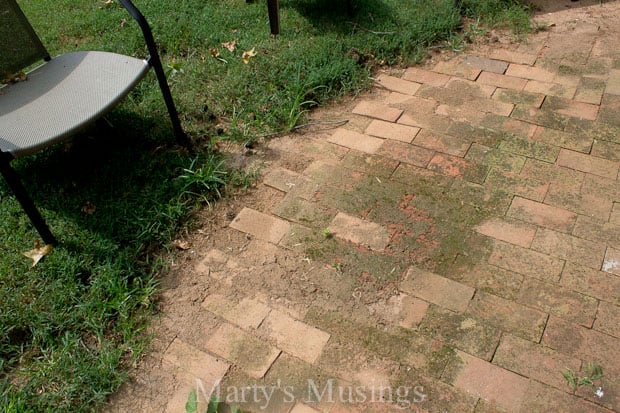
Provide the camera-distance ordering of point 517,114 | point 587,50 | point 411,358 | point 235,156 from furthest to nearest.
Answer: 1. point 587,50
2. point 517,114
3. point 235,156
4. point 411,358

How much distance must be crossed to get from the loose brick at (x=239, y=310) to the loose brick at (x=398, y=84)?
6.30 ft

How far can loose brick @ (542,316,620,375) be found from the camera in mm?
2006

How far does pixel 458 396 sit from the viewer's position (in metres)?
1.93

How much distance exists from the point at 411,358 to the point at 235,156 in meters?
1.56

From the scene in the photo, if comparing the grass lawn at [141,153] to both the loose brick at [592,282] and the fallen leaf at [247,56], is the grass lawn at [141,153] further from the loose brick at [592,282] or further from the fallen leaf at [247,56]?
the loose brick at [592,282]

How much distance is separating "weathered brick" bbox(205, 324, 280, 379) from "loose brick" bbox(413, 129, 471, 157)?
153 centimetres

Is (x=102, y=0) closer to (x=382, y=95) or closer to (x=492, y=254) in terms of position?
(x=382, y=95)

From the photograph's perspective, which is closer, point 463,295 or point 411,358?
point 411,358

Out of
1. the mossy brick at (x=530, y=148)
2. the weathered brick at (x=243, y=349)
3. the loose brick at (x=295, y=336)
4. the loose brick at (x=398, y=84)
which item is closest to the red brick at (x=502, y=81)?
the loose brick at (x=398, y=84)

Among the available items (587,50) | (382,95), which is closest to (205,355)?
(382,95)

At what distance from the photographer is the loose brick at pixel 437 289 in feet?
Answer: 7.36

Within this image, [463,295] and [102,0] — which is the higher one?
[102,0]

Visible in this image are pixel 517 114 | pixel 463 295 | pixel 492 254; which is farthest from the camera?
pixel 517 114

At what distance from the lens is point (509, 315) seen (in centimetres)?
218
